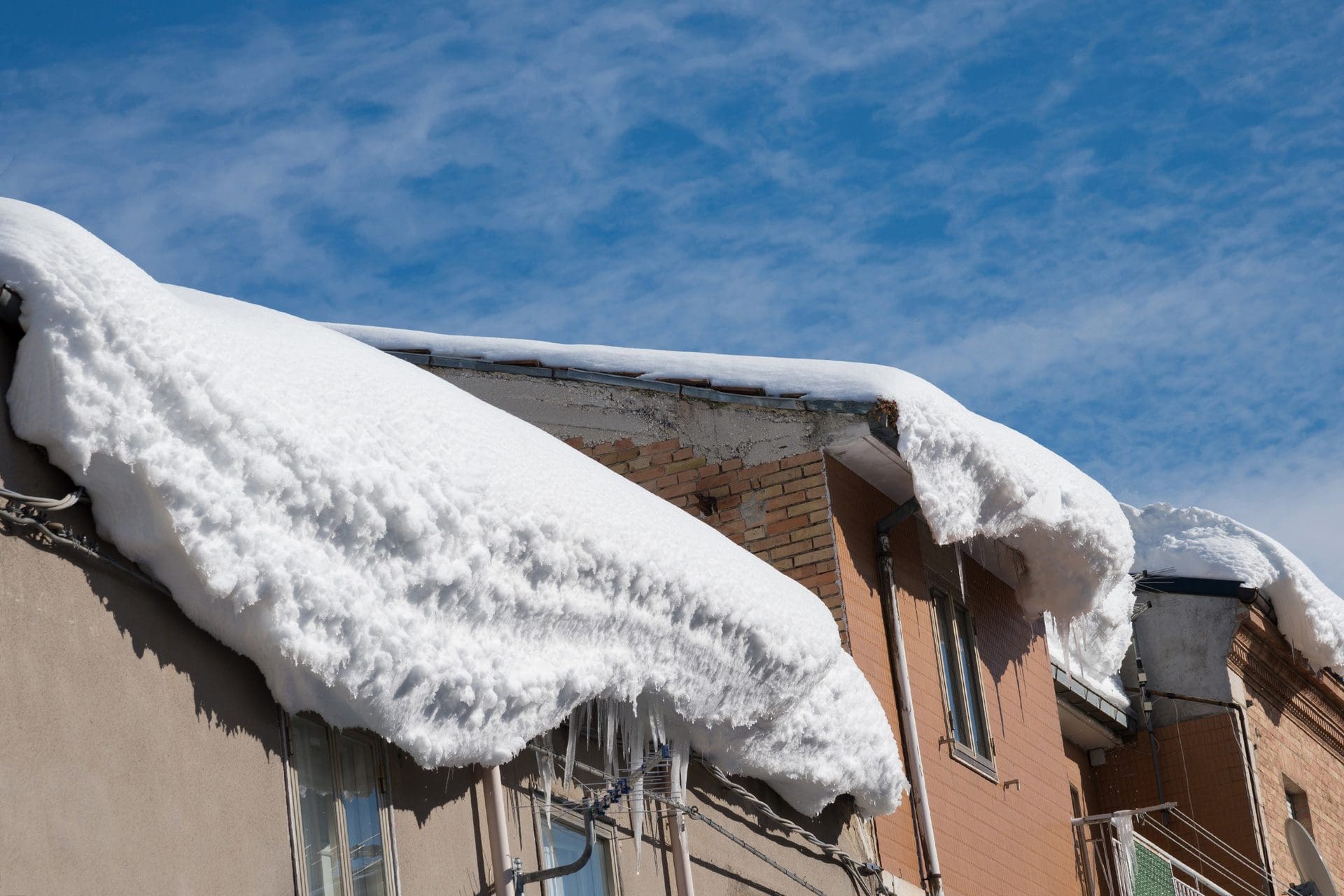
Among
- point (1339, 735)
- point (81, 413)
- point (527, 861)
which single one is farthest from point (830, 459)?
point (1339, 735)

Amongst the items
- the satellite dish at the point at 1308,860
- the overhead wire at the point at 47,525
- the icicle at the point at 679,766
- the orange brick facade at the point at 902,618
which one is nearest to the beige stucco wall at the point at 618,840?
the icicle at the point at 679,766

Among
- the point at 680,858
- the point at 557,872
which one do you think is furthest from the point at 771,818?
the point at 557,872

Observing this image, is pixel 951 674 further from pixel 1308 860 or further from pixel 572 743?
pixel 1308 860

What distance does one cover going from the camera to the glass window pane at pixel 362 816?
5434 mm

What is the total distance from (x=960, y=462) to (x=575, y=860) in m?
3.36

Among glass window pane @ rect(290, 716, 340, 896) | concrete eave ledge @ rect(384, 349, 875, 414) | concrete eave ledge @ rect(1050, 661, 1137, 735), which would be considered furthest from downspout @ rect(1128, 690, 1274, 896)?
glass window pane @ rect(290, 716, 340, 896)

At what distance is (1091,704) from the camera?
1358 centimetres

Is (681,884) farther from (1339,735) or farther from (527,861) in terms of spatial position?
(1339,735)

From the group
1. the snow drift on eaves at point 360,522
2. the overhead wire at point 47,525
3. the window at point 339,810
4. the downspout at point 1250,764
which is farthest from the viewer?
the downspout at point 1250,764

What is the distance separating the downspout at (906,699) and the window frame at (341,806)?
159 inches

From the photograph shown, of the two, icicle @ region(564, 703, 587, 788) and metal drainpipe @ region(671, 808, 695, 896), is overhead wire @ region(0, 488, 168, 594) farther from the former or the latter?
metal drainpipe @ region(671, 808, 695, 896)

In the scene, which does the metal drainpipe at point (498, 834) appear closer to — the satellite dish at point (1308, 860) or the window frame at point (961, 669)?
the window frame at point (961, 669)

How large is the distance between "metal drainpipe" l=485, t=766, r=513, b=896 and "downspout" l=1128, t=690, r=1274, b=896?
915 centimetres

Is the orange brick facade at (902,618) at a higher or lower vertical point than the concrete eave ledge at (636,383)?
lower
